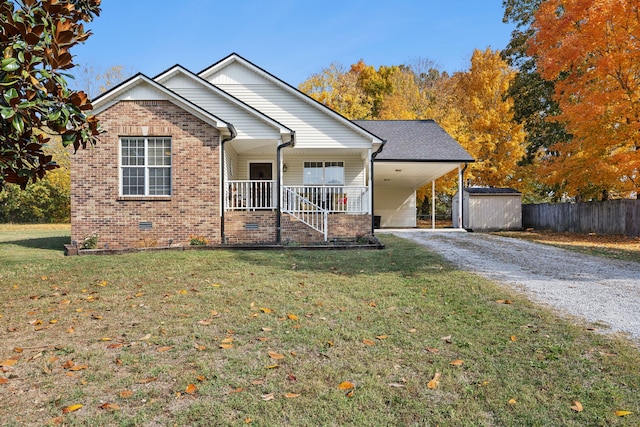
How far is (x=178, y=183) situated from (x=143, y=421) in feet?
32.9

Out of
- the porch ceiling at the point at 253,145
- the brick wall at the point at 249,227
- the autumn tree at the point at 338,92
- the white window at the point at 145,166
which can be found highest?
the autumn tree at the point at 338,92

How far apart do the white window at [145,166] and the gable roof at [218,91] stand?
2.44m

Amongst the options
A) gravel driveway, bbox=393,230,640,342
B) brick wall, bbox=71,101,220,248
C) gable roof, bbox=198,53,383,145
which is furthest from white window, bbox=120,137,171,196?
gravel driveway, bbox=393,230,640,342

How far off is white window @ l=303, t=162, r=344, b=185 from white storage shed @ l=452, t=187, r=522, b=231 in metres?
7.41

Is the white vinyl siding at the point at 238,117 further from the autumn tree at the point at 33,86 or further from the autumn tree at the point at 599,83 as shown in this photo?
the autumn tree at the point at 599,83

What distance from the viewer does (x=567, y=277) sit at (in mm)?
7500

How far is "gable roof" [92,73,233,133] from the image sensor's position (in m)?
11.7

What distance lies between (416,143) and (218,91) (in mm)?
9371

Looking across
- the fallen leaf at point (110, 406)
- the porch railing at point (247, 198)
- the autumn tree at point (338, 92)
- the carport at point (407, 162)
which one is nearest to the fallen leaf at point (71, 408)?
the fallen leaf at point (110, 406)

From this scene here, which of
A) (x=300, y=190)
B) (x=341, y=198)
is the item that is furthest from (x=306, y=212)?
(x=341, y=198)

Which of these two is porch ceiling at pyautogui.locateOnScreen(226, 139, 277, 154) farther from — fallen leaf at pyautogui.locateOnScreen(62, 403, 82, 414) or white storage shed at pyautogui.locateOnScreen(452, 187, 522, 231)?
fallen leaf at pyautogui.locateOnScreen(62, 403, 82, 414)

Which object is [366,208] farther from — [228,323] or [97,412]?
[97,412]

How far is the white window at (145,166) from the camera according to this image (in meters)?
12.1

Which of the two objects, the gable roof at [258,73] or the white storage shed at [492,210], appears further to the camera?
the white storage shed at [492,210]
